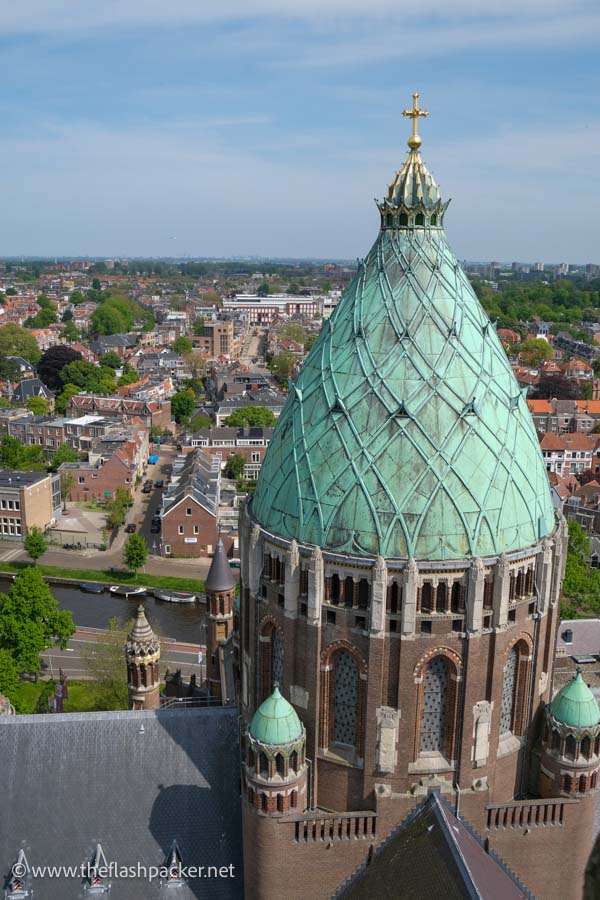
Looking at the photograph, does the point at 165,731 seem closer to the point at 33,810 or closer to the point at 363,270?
the point at 33,810

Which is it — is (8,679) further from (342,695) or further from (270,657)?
(342,695)

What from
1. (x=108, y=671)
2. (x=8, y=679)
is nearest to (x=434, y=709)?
(x=108, y=671)

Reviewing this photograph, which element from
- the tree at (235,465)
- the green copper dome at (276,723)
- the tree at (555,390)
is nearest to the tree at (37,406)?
the tree at (235,465)

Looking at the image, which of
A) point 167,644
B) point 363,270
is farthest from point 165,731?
point 167,644

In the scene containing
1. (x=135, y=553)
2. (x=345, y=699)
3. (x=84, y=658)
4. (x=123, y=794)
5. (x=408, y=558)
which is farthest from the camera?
(x=135, y=553)

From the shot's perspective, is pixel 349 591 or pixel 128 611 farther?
pixel 128 611

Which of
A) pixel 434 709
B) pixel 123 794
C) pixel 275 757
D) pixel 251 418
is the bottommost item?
pixel 251 418

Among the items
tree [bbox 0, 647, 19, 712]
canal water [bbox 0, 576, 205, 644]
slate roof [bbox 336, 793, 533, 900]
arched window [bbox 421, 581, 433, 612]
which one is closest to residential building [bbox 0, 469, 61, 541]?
canal water [bbox 0, 576, 205, 644]

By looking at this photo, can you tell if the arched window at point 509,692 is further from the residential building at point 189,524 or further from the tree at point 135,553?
the residential building at point 189,524
